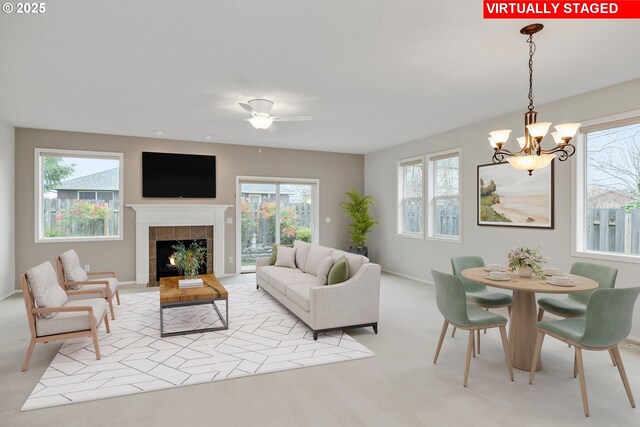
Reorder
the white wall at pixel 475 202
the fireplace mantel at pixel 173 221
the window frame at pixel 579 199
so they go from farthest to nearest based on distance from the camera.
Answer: the fireplace mantel at pixel 173 221 < the window frame at pixel 579 199 < the white wall at pixel 475 202

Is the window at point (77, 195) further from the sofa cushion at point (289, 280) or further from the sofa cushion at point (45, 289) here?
the sofa cushion at point (289, 280)

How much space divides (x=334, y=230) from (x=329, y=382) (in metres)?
5.63

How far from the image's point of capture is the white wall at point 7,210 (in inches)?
213

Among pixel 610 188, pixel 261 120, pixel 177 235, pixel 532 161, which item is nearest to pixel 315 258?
pixel 261 120

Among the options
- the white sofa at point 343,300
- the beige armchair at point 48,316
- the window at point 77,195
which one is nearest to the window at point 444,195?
the white sofa at point 343,300

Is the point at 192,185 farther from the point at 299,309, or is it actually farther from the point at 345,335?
the point at 345,335

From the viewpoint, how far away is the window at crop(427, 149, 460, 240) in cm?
615

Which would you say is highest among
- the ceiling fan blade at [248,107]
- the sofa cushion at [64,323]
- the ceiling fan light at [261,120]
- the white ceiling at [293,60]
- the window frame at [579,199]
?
the white ceiling at [293,60]

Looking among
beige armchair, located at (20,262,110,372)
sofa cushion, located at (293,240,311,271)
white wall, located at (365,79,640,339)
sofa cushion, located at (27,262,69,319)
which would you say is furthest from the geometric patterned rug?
white wall, located at (365,79,640,339)

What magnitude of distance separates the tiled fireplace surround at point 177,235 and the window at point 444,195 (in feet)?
14.4

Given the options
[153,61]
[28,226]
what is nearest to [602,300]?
[153,61]

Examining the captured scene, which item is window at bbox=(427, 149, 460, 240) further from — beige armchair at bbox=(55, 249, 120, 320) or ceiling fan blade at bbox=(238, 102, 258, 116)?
beige armchair at bbox=(55, 249, 120, 320)

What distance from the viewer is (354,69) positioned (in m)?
3.49

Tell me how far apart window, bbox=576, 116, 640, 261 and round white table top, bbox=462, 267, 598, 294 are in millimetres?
1295
